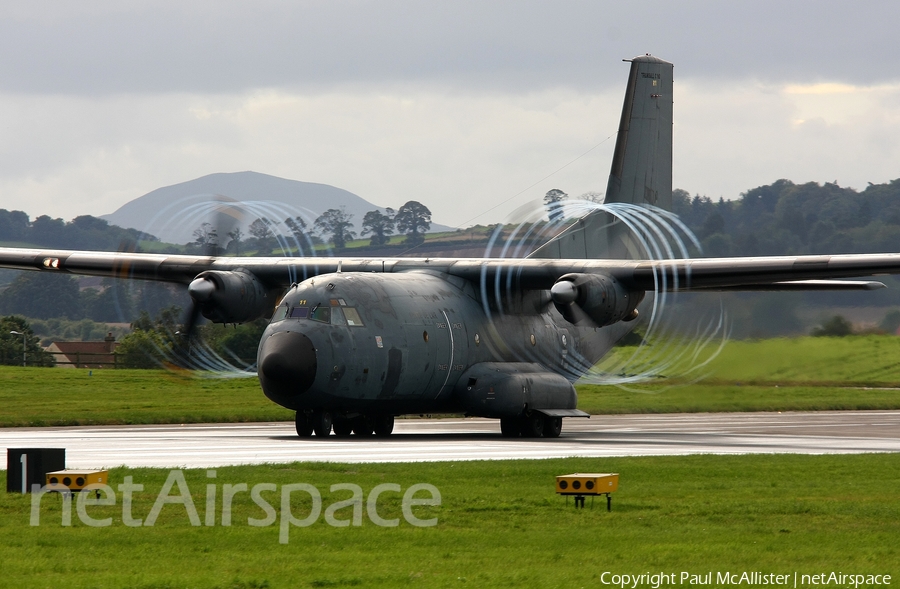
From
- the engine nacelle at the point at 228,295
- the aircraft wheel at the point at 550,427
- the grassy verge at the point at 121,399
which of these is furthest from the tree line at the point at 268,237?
the aircraft wheel at the point at 550,427

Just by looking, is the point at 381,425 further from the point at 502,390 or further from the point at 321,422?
the point at 502,390

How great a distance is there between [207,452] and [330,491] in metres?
7.65

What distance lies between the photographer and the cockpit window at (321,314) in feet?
91.8

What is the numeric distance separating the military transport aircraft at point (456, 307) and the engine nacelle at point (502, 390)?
0.12ft

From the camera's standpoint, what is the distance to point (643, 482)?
19.2 metres

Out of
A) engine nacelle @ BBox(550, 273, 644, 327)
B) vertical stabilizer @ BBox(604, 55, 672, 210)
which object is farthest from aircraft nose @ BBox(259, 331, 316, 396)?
vertical stabilizer @ BBox(604, 55, 672, 210)

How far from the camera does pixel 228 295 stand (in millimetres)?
32344

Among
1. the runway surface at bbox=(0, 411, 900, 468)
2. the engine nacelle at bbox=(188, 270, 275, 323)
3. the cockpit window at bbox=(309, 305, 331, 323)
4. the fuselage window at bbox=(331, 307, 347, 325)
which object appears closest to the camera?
the runway surface at bbox=(0, 411, 900, 468)

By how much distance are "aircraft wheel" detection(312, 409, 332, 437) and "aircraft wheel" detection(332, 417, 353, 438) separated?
636 millimetres

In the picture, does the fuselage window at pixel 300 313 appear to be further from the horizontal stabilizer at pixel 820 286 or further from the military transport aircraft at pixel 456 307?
the horizontal stabilizer at pixel 820 286

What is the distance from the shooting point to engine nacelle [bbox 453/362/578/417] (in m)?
31.0

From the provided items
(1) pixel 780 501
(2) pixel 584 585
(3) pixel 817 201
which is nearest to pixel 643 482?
(1) pixel 780 501

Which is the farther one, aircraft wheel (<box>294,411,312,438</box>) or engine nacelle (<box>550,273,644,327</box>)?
aircraft wheel (<box>294,411,312,438</box>)

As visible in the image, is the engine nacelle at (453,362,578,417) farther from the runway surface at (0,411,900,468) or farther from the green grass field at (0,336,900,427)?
the green grass field at (0,336,900,427)
